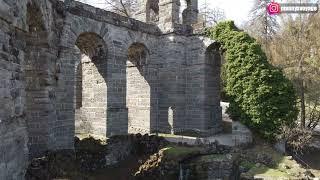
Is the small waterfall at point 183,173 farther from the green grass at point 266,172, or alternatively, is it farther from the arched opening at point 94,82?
the arched opening at point 94,82

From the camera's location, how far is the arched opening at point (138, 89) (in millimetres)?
16625

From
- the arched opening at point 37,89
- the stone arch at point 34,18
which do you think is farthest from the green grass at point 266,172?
the stone arch at point 34,18

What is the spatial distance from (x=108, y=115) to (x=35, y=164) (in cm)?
506

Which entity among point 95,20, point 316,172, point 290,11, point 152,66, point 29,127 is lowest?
point 316,172

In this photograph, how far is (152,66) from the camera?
658 inches

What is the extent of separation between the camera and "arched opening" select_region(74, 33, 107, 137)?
46.1ft

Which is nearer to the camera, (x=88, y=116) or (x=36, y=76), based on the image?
(x=36, y=76)

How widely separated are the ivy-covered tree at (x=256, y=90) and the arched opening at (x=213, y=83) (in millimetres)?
1595

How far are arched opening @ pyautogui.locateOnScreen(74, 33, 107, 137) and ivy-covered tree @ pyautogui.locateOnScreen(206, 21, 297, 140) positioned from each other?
525 cm

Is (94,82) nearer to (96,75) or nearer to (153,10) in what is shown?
(96,75)

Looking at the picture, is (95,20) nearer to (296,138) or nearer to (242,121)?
(242,121)

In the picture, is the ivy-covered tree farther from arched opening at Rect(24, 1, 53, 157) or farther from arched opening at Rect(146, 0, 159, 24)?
arched opening at Rect(24, 1, 53, 157)

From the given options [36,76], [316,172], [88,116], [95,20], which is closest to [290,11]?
[316,172]

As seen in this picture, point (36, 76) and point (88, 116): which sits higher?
point (36, 76)
